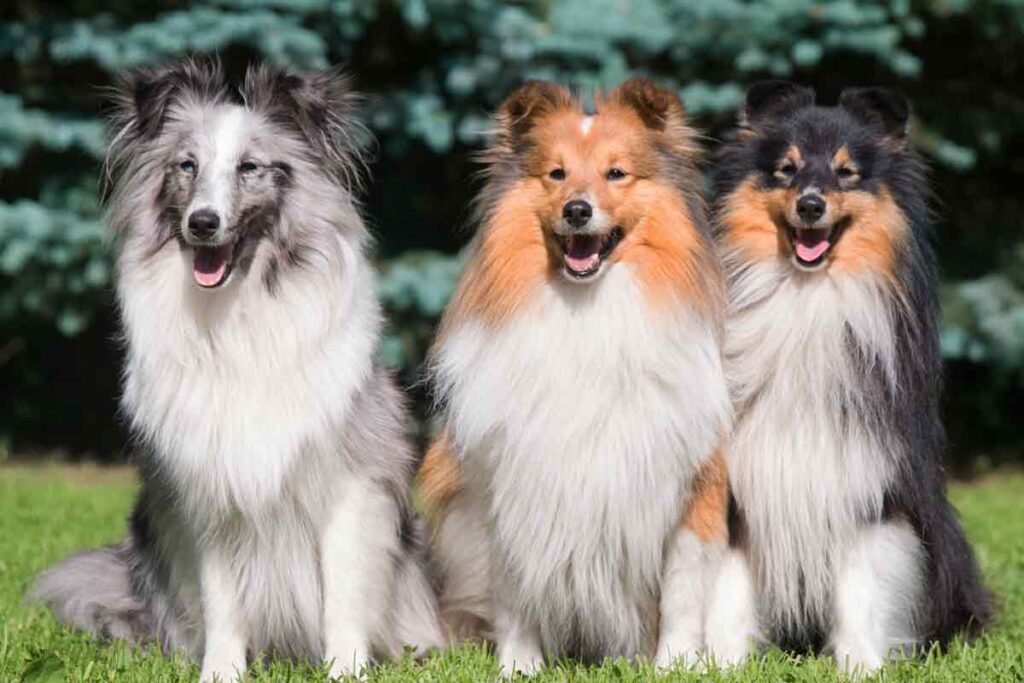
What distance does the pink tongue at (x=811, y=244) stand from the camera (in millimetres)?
4688

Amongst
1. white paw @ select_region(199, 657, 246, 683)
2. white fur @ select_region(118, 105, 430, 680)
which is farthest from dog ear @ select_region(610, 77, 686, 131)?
white paw @ select_region(199, 657, 246, 683)

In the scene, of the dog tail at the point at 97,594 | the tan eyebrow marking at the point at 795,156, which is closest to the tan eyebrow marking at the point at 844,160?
the tan eyebrow marking at the point at 795,156

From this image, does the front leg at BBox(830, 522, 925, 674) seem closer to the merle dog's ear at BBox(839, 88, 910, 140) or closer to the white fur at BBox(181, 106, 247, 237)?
the merle dog's ear at BBox(839, 88, 910, 140)

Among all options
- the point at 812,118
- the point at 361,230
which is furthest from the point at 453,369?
the point at 812,118

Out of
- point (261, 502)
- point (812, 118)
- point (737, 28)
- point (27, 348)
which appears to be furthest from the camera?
point (27, 348)

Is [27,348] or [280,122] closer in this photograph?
[280,122]

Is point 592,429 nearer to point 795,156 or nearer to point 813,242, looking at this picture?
point 813,242

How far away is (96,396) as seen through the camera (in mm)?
11883

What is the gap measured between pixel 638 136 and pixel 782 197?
55cm

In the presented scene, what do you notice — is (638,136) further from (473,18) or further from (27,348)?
(27,348)

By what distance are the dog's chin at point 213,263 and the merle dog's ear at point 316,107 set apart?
0.49m

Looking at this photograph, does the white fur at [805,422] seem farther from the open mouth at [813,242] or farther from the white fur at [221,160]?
the white fur at [221,160]

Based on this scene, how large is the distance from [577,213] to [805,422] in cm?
109

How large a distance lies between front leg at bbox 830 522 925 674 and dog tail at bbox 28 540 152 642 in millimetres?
2564
